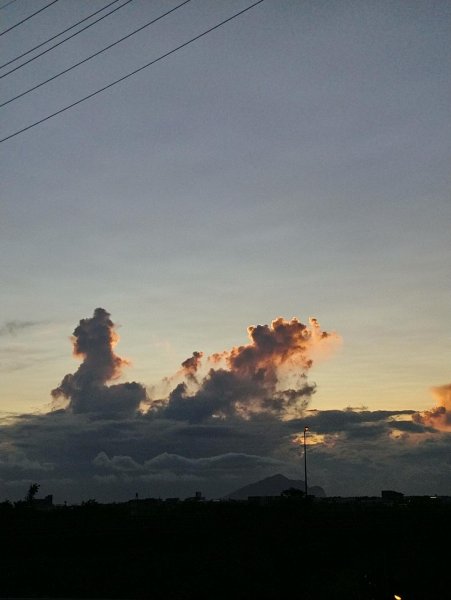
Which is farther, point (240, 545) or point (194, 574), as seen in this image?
point (240, 545)

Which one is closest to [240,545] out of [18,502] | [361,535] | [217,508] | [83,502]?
[361,535]

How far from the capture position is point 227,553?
54.2 m

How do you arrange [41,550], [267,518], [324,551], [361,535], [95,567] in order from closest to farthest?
1. [95,567]
2. [324,551]
3. [41,550]
4. [361,535]
5. [267,518]

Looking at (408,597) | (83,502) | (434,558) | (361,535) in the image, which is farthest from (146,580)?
(83,502)

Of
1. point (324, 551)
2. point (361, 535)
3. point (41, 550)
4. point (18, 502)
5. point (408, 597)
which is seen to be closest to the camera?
point (408, 597)

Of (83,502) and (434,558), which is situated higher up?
(83,502)

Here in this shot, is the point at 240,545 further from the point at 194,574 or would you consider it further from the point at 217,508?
the point at 217,508

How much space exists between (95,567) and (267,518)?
122ft

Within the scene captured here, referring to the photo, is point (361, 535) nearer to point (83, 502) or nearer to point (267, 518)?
point (267, 518)

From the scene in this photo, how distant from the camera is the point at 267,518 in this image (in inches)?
3194

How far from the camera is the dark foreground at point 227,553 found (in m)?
36.0

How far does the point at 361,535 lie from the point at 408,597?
37.4 metres

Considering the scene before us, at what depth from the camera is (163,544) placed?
61.8m

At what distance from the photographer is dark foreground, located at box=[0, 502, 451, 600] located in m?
36.0
